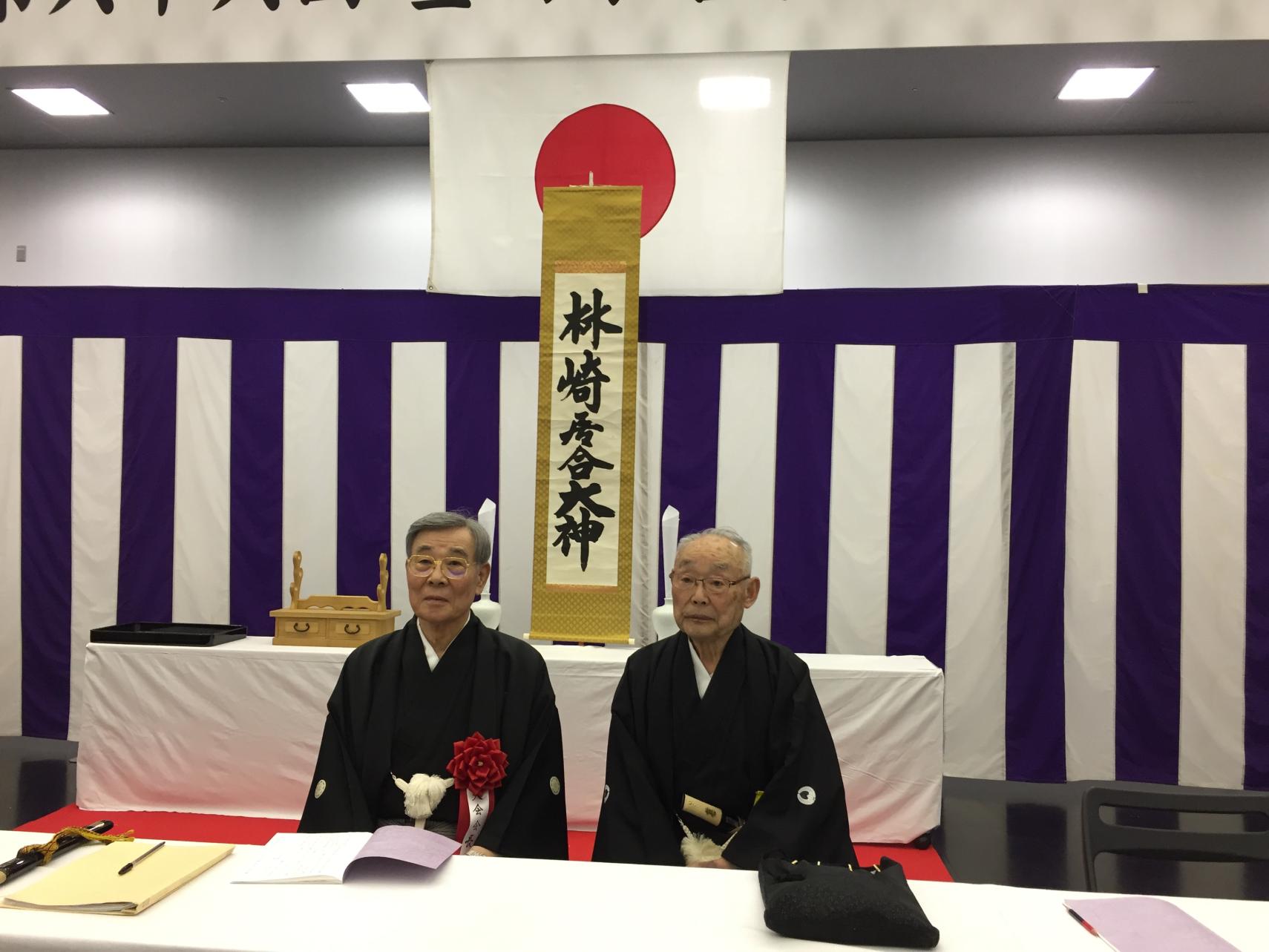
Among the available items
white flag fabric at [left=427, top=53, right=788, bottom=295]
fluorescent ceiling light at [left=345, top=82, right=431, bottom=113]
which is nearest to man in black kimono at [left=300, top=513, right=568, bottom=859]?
white flag fabric at [left=427, top=53, right=788, bottom=295]

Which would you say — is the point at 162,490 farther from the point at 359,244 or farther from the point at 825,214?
the point at 825,214

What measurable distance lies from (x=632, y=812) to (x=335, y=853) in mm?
820

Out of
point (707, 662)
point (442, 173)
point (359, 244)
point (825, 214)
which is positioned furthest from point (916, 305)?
point (359, 244)

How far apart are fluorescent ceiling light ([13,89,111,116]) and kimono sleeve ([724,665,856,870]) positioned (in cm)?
498

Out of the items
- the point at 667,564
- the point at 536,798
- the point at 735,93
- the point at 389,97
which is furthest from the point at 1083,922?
the point at 389,97

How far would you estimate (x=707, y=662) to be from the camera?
2443mm

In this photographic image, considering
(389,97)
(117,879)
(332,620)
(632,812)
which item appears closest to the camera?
(117,879)

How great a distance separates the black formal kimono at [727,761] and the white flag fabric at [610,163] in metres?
1.87

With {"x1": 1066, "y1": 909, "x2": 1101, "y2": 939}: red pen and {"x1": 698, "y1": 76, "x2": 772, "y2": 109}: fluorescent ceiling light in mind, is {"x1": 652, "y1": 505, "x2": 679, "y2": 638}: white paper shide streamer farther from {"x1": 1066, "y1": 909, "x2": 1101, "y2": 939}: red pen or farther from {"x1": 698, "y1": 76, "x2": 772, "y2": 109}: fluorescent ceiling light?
{"x1": 1066, "y1": 909, "x2": 1101, "y2": 939}: red pen

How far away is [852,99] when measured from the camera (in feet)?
16.7

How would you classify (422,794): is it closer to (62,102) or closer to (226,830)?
(226,830)

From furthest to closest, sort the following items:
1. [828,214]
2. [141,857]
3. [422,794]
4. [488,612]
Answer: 1. [828,214]
2. [488,612]
3. [422,794]
4. [141,857]

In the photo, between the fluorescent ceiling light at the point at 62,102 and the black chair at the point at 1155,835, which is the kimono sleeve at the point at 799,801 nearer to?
the black chair at the point at 1155,835

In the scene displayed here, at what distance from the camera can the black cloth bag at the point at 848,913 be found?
1360mm
